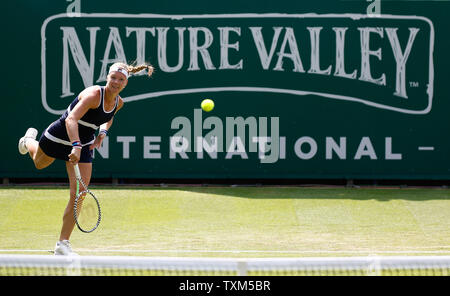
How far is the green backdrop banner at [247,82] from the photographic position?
10289 millimetres

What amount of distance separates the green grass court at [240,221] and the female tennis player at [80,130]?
579 mm

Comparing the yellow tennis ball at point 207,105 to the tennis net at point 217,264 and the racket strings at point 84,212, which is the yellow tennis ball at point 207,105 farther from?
the tennis net at point 217,264

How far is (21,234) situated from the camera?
24.7ft

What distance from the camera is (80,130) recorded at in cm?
636


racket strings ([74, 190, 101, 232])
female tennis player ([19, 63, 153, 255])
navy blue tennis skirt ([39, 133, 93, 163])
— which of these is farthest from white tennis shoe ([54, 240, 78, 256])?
navy blue tennis skirt ([39, 133, 93, 163])

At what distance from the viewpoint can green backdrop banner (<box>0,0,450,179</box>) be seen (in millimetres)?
10289

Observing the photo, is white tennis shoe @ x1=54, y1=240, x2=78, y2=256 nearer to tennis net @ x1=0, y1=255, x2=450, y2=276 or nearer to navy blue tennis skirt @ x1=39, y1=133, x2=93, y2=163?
navy blue tennis skirt @ x1=39, y1=133, x2=93, y2=163

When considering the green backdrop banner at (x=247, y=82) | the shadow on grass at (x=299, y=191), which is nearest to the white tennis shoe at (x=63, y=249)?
the shadow on grass at (x=299, y=191)

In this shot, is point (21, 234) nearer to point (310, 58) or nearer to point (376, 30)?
point (310, 58)

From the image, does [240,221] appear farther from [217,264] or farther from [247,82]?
[217,264]
